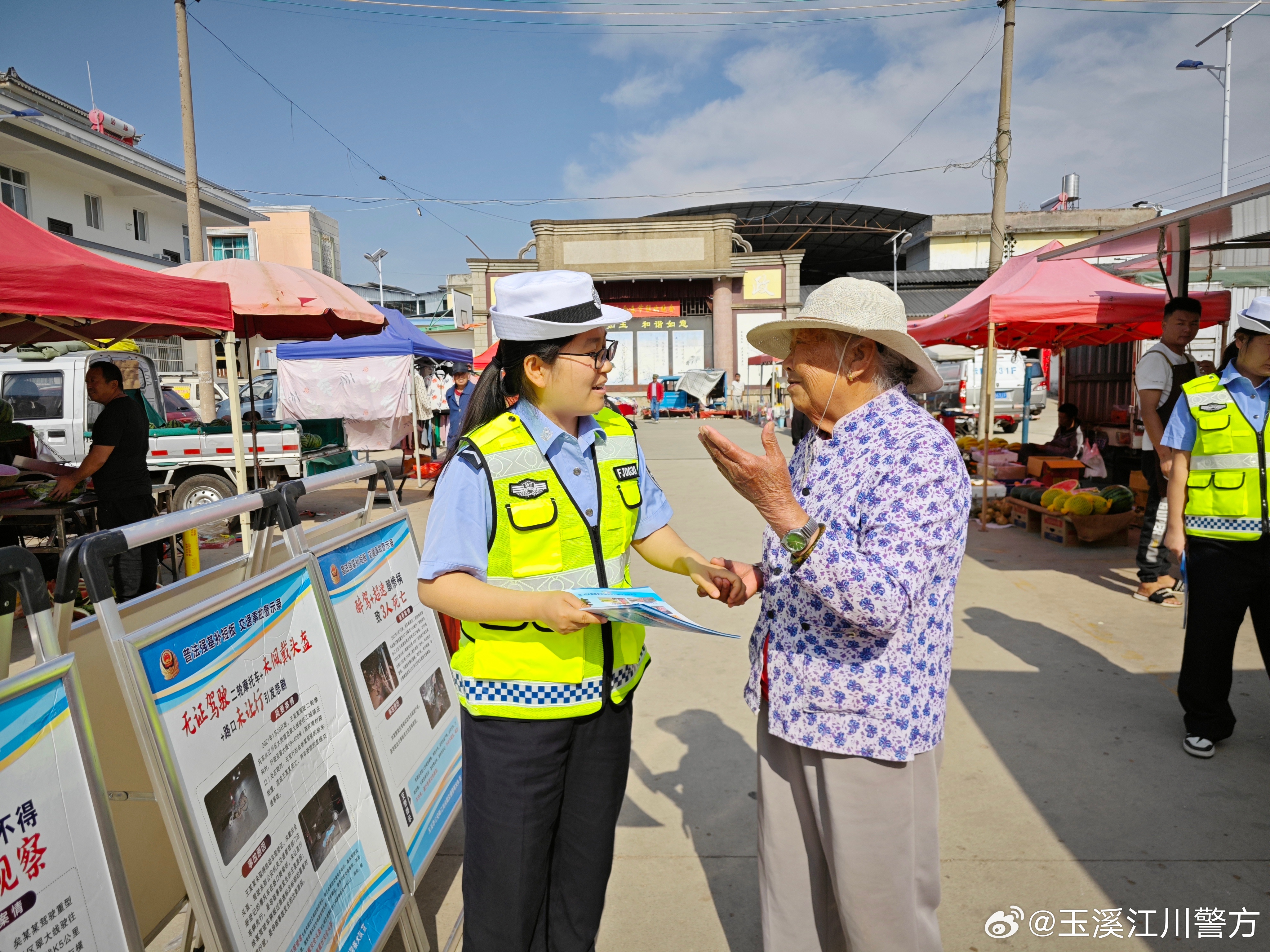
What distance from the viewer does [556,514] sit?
5.84 ft

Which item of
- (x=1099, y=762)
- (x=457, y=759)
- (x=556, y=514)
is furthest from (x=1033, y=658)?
(x=556, y=514)

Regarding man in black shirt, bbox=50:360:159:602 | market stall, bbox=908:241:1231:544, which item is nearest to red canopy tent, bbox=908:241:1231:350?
market stall, bbox=908:241:1231:544

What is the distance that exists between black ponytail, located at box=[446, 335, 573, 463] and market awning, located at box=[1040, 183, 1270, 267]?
4.34m

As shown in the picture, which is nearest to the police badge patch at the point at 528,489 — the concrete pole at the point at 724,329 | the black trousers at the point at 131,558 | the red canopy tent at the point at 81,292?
the red canopy tent at the point at 81,292

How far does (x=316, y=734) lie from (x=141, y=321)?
4.26 meters

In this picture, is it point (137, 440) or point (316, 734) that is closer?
point (316, 734)

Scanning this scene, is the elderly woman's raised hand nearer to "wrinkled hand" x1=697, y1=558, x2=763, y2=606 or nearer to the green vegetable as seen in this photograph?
"wrinkled hand" x1=697, y1=558, x2=763, y2=606

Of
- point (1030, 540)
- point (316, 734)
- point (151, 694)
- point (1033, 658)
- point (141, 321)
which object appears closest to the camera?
point (151, 694)

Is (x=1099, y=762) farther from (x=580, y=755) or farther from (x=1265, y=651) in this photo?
(x=580, y=755)

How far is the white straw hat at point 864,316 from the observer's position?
5.96 ft

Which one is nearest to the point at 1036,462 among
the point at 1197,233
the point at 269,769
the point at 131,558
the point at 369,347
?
the point at 1197,233

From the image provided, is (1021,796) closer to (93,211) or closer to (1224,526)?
(1224,526)

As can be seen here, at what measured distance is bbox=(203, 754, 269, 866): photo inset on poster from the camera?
1592mm

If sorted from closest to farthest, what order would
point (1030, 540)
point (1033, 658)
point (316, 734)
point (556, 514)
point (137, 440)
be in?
point (556, 514), point (316, 734), point (1033, 658), point (137, 440), point (1030, 540)
